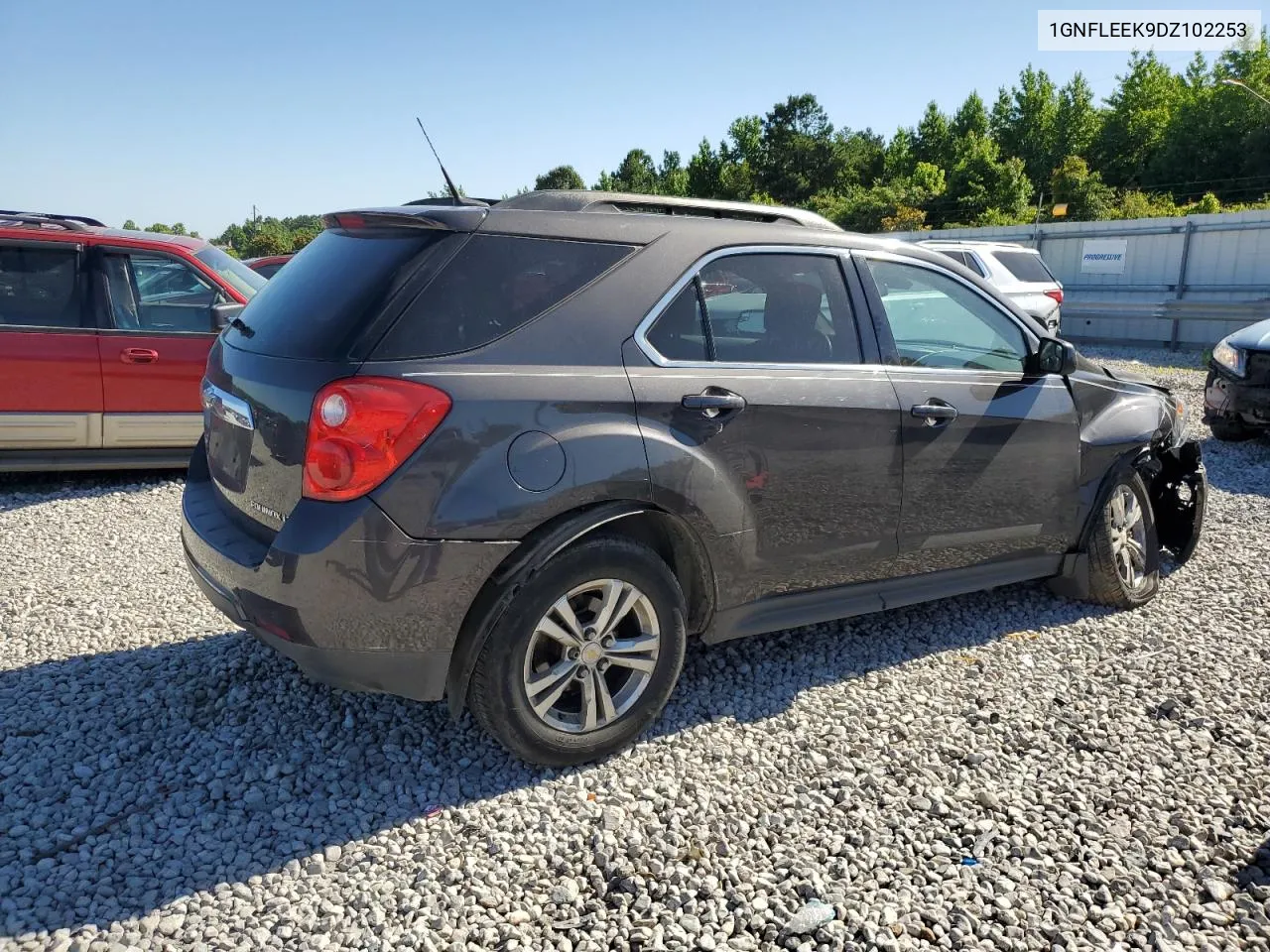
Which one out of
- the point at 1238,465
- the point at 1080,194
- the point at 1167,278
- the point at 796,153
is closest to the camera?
the point at 1238,465

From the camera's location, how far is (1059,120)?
226 feet

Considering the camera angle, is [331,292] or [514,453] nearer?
[514,453]

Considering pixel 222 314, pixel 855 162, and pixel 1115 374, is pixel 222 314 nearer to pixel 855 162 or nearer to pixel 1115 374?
pixel 1115 374

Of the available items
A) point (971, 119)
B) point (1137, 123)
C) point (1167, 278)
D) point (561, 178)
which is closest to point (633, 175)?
point (561, 178)

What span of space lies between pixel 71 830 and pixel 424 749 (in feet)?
3.48

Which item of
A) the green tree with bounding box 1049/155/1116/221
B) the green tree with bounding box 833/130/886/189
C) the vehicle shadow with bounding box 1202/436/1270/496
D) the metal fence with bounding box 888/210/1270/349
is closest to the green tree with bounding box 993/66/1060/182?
the green tree with bounding box 833/130/886/189

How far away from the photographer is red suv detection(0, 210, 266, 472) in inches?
254

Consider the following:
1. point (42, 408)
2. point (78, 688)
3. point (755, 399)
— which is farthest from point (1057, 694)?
point (42, 408)

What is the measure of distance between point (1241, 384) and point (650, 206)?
711cm

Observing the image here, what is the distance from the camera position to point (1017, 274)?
47.0 ft

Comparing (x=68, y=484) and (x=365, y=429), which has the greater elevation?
(x=365, y=429)

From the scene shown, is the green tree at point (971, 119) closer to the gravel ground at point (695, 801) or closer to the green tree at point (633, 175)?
the green tree at point (633, 175)

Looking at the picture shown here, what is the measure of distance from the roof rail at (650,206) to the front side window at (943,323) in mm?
387

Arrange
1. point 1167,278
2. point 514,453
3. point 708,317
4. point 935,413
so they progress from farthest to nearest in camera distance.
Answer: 1. point 1167,278
2. point 935,413
3. point 708,317
4. point 514,453
